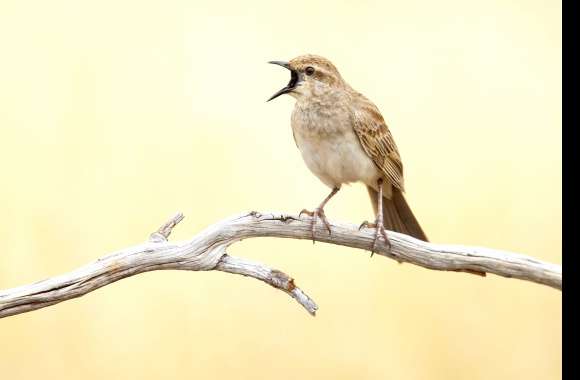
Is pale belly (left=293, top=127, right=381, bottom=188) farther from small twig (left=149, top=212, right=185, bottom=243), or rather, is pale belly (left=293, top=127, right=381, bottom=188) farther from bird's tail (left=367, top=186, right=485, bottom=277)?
small twig (left=149, top=212, right=185, bottom=243)

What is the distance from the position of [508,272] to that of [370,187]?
42.8 inches

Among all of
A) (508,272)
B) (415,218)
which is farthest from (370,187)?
(508,272)

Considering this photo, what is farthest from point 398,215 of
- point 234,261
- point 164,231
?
point 164,231

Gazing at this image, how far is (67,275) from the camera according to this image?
9.56ft

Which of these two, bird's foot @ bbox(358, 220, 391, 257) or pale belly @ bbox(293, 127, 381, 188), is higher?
pale belly @ bbox(293, 127, 381, 188)

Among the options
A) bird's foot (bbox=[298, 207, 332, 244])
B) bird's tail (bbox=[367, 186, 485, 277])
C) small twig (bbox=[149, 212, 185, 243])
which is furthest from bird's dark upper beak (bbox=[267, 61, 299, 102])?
small twig (bbox=[149, 212, 185, 243])

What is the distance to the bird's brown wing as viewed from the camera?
11.7ft

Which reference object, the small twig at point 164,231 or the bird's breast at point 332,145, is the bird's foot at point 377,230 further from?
the small twig at point 164,231

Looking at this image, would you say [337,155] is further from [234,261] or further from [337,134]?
[234,261]

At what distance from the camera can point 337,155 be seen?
351 cm

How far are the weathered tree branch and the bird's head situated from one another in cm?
66

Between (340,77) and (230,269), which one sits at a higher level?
(340,77)

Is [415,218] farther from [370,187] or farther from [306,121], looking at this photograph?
[306,121]
